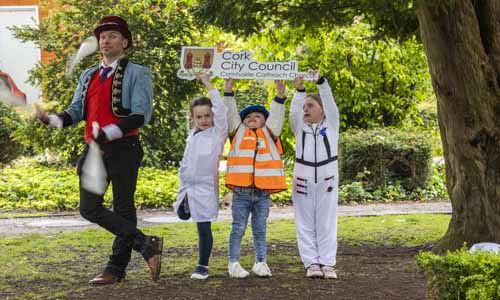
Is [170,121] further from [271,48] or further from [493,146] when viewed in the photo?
[493,146]

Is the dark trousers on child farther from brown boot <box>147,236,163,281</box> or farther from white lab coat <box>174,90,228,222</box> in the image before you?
brown boot <box>147,236,163,281</box>

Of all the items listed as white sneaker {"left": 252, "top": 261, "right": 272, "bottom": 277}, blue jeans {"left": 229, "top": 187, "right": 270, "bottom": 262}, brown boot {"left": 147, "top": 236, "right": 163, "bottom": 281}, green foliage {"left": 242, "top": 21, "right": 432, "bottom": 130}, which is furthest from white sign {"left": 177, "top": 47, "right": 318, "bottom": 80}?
green foliage {"left": 242, "top": 21, "right": 432, "bottom": 130}

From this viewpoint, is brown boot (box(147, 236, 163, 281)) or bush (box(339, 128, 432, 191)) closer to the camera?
brown boot (box(147, 236, 163, 281))

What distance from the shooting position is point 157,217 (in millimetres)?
12531

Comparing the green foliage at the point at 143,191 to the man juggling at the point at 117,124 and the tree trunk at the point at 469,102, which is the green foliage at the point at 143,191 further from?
the man juggling at the point at 117,124

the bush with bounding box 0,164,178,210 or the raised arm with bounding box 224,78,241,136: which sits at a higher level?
the raised arm with bounding box 224,78,241,136

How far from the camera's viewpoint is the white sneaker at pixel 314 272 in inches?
290

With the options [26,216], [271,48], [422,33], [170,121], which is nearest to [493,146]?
[422,33]

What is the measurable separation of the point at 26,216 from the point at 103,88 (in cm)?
613

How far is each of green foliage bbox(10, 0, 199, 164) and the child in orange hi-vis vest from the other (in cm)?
924

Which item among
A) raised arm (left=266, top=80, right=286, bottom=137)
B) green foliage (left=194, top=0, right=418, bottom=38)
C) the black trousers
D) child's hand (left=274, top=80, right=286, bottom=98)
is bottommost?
the black trousers

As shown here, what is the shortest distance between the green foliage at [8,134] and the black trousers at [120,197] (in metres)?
11.3

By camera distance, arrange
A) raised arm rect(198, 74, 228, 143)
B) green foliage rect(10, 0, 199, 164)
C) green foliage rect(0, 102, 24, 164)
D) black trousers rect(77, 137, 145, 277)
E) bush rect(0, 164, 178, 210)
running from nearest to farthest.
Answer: black trousers rect(77, 137, 145, 277), raised arm rect(198, 74, 228, 143), bush rect(0, 164, 178, 210), green foliage rect(10, 0, 199, 164), green foliage rect(0, 102, 24, 164)

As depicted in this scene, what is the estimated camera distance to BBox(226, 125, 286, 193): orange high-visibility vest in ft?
24.0
